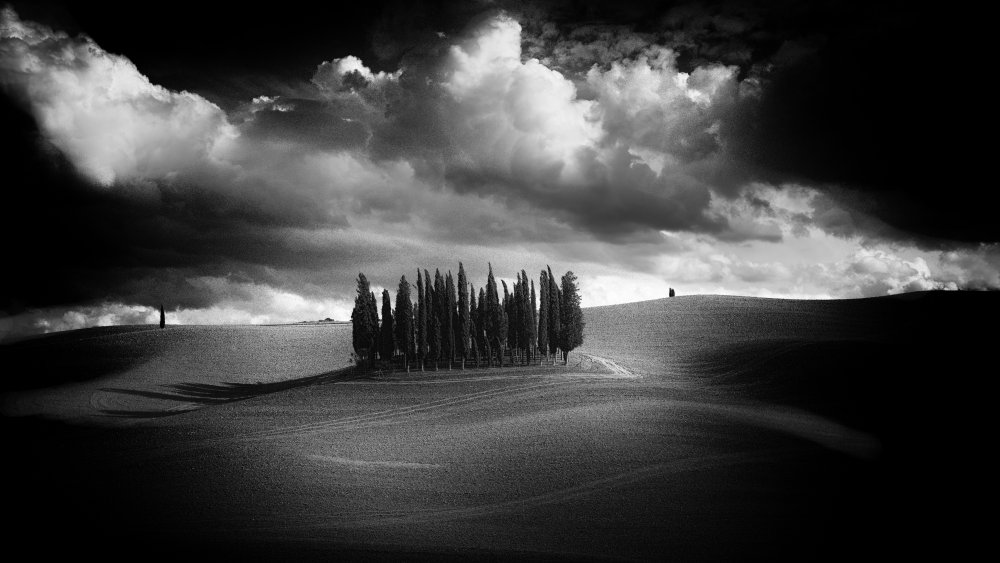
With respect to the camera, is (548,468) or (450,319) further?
(450,319)

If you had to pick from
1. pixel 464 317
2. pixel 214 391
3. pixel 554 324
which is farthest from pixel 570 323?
pixel 214 391

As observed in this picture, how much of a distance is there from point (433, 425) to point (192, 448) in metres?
14.7

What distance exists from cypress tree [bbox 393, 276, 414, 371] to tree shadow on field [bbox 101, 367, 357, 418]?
605 centimetres

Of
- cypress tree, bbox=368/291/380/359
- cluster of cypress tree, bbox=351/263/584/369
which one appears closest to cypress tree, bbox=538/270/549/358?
cluster of cypress tree, bbox=351/263/584/369

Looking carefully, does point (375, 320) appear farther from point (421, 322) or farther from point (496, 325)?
point (496, 325)

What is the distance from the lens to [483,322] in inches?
2579

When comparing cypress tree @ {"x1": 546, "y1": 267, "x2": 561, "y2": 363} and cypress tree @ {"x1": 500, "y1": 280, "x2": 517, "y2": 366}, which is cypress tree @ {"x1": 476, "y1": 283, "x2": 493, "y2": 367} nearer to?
cypress tree @ {"x1": 500, "y1": 280, "x2": 517, "y2": 366}

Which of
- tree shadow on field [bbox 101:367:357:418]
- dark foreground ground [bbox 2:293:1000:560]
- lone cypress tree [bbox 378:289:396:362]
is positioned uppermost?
lone cypress tree [bbox 378:289:396:362]

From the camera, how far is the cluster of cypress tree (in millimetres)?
64625

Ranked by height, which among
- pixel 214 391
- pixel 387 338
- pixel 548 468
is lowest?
pixel 548 468

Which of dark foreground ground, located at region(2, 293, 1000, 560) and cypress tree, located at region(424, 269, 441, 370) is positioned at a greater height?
cypress tree, located at region(424, 269, 441, 370)

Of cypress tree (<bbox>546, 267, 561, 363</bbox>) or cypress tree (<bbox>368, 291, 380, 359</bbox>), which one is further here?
cypress tree (<bbox>368, 291, 380, 359</bbox>)

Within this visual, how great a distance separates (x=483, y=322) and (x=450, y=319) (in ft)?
11.9

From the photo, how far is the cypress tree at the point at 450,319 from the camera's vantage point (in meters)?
65.2
